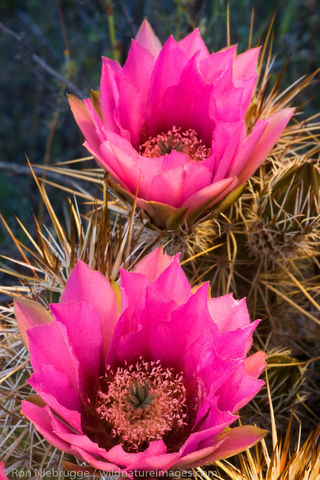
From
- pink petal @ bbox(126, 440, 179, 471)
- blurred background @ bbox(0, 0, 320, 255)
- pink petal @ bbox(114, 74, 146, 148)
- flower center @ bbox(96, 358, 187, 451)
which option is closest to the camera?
pink petal @ bbox(126, 440, 179, 471)

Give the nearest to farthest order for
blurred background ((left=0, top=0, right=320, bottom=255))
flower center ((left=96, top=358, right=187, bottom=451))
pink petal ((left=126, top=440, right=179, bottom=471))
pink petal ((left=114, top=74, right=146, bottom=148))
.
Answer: pink petal ((left=126, top=440, right=179, bottom=471)), flower center ((left=96, top=358, right=187, bottom=451)), pink petal ((left=114, top=74, right=146, bottom=148)), blurred background ((left=0, top=0, right=320, bottom=255))

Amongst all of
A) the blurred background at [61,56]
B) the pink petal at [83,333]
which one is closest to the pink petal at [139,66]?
the pink petal at [83,333]

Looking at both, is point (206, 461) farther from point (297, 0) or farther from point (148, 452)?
point (297, 0)

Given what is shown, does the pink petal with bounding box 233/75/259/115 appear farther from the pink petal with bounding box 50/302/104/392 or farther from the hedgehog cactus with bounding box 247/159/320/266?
the pink petal with bounding box 50/302/104/392

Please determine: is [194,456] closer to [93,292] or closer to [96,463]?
[96,463]

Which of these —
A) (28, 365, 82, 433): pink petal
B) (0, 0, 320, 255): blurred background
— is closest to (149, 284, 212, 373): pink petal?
(28, 365, 82, 433): pink petal

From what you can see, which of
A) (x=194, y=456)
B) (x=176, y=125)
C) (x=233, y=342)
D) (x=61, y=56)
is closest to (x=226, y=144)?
(x=176, y=125)
